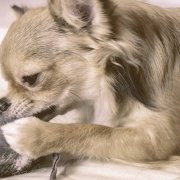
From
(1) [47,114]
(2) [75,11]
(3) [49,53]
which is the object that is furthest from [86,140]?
(2) [75,11]

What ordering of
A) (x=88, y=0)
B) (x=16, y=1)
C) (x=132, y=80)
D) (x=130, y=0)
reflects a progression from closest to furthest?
(x=88, y=0) < (x=132, y=80) < (x=130, y=0) < (x=16, y=1)

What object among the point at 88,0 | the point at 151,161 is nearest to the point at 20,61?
the point at 88,0

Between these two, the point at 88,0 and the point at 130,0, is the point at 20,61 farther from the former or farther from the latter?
the point at 130,0

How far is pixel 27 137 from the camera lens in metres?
1.48

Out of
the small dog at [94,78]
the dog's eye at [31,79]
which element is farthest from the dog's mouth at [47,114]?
the dog's eye at [31,79]

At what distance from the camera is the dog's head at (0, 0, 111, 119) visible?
147 centimetres

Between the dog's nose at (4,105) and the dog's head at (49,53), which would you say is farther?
the dog's nose at (4,105)

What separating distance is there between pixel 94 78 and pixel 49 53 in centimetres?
16

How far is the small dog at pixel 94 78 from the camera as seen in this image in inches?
58.5

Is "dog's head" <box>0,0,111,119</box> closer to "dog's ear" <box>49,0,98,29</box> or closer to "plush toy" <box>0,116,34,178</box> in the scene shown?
"dog's ear" <box>49,0,98,29</box>

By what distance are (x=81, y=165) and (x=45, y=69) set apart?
324 mm

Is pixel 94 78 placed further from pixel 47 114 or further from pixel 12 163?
pixel 12 163

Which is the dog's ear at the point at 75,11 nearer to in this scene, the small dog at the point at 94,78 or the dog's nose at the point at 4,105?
the small dog at the point at 94,78

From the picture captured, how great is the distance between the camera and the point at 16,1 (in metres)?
2.53
